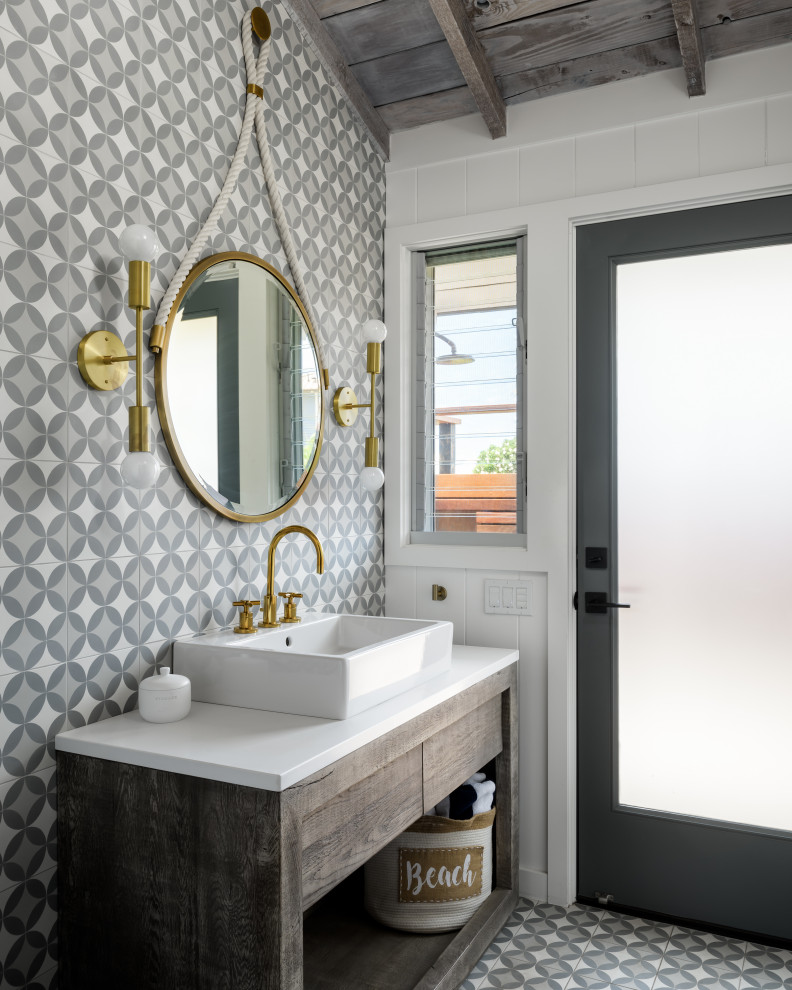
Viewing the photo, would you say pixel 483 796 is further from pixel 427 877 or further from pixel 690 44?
pixel 690 44

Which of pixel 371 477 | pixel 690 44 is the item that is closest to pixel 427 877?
pixel 371 477

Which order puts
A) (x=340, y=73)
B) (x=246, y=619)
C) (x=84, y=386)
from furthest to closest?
(x=340, y=73), (x=246, y=619), (x=84, y=386)

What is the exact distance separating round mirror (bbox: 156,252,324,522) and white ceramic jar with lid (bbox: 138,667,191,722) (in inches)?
17.5

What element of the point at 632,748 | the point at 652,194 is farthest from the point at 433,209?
the point at 632,748

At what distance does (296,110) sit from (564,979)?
2.38 m

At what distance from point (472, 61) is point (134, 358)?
1363 mm

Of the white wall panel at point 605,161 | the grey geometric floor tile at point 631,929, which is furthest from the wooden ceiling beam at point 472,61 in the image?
the grey geometric floor tile at point 631,929

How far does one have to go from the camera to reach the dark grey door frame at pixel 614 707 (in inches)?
86.7

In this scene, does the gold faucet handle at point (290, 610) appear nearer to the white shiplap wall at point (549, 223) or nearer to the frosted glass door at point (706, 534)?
the white shiplap wall at point (549, 223)

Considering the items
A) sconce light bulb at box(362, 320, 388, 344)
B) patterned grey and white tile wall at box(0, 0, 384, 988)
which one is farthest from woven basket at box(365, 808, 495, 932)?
sconce light bulb at box(362, 320, 388, 344)

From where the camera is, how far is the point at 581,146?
241 centimetres

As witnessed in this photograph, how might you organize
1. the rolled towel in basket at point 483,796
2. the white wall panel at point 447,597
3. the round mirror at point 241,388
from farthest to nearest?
the white wall panel at point 447,597
the rolled towel in basket at point 483,796
the round mirror at point 241,388

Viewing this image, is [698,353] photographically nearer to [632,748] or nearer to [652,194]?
[652,194]

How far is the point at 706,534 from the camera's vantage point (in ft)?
7.46
